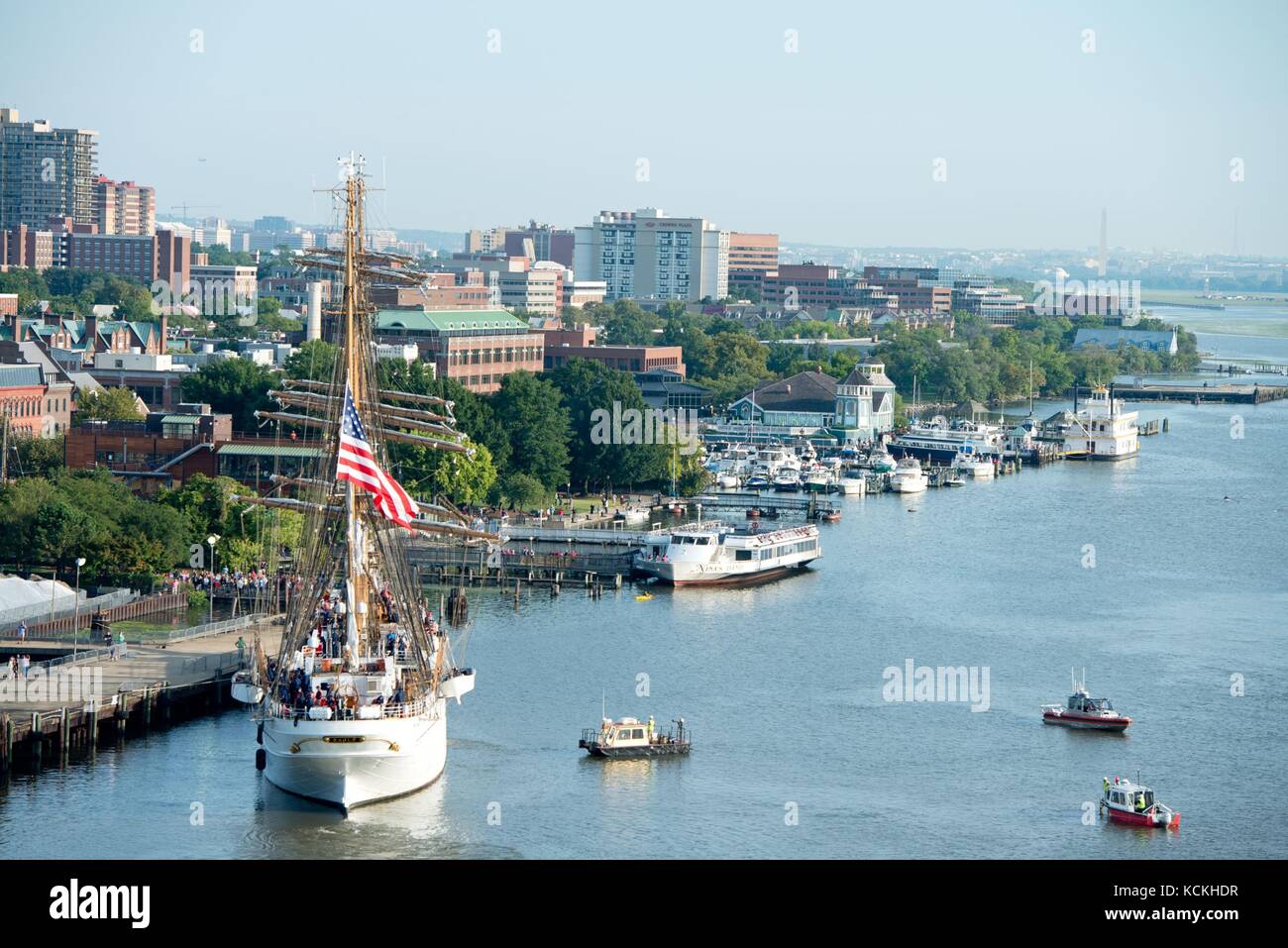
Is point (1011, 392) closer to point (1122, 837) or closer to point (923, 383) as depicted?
point (923, 383)

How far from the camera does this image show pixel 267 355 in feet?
279

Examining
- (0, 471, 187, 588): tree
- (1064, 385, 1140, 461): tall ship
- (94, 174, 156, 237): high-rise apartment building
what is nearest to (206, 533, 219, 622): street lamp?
(0, 471, 187, 588): tree

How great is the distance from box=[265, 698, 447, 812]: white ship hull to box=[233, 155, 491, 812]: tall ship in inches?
0.6

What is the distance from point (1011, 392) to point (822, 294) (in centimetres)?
6846

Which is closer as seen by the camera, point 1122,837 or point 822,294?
point 1122,837

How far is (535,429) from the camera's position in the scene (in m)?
68.8

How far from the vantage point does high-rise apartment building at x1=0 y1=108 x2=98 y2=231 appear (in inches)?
7490

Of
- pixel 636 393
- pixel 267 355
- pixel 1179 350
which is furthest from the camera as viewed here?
pixel 1179 350

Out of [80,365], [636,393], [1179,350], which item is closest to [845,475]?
[636,393]

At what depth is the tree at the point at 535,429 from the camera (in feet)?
224

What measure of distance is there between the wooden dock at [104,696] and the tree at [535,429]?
28543 mm

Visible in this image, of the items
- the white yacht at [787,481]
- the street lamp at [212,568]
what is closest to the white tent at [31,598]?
the street lamp at [212,568]
